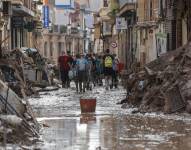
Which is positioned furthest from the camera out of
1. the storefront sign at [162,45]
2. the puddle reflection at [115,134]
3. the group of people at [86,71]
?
the storefront sign at [162,45]

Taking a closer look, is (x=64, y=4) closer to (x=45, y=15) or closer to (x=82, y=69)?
(x=45, y=15)

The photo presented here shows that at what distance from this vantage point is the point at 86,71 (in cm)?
3231

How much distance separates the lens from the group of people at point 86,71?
32312 millimetres

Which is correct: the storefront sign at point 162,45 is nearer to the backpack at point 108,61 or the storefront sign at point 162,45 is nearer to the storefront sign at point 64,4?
the backpack at point 108,61

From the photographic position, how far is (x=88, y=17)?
396 ft

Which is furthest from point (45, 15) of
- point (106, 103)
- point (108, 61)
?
point (106, 103)

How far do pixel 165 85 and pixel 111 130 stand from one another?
4.72m

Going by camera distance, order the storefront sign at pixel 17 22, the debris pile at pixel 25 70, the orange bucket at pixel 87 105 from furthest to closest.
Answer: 1. the storefront sign at pixel 17 22
2. the debris pile at pixel 25 70
3. the orange bucket at pixel 87 105

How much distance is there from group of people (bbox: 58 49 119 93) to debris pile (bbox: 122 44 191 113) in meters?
8.21

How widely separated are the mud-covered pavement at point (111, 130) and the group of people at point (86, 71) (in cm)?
924

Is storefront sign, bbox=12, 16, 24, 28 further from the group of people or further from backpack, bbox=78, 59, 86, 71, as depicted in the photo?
backpack, bbox=78, 59, 86, 71

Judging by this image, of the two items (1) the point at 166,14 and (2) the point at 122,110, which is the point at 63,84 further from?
(2) the point at 122,110

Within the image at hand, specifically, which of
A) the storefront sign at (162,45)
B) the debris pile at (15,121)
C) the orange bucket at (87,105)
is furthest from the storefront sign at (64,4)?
the debris pile at (15,121)

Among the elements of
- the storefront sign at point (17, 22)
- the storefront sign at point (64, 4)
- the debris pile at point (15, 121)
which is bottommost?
the debris pile at point (15, 121)
